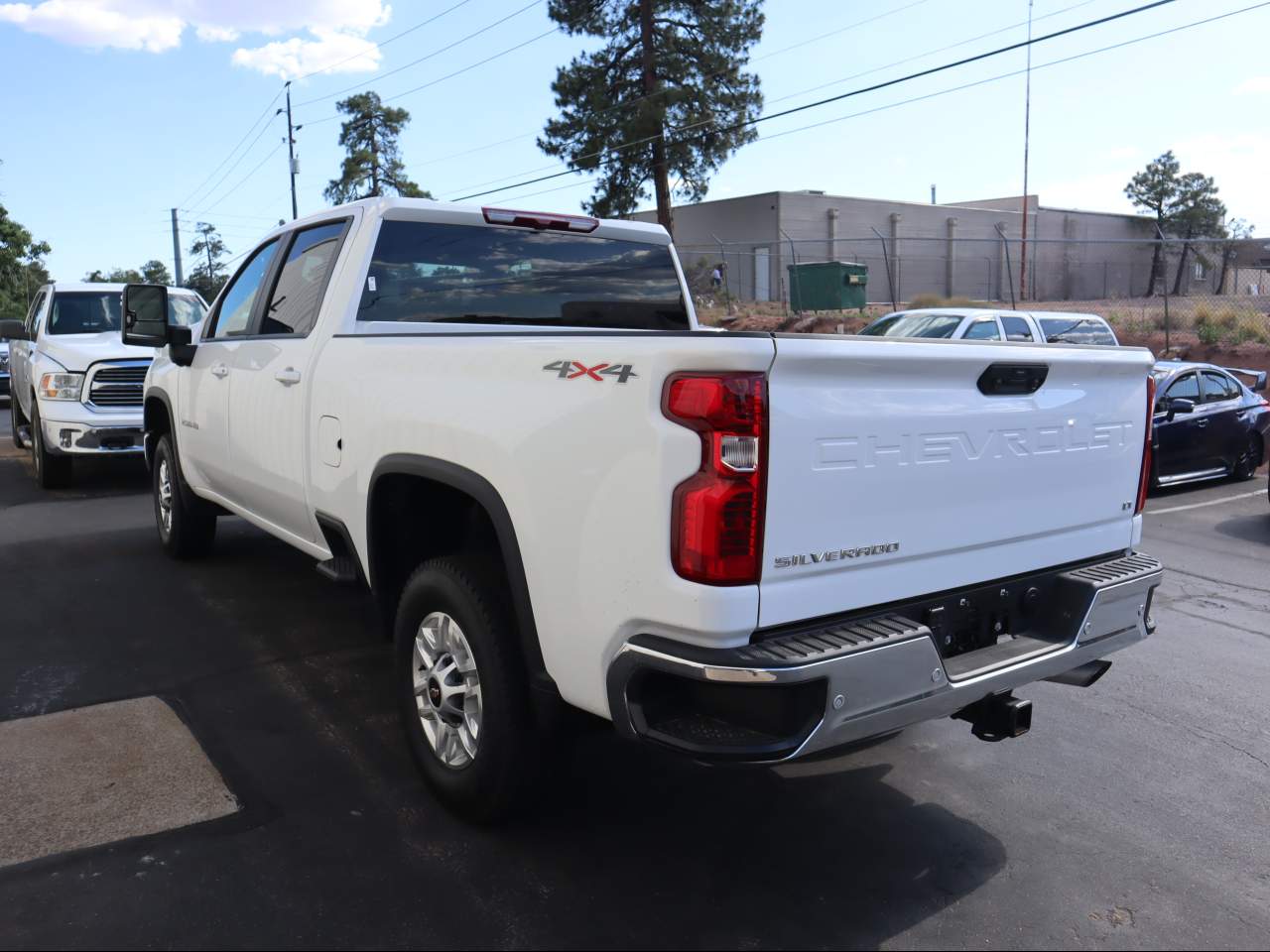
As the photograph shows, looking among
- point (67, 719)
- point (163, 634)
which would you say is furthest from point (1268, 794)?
point (163, 634)

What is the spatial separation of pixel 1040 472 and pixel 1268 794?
171 cm

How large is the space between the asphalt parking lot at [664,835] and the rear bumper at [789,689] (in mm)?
659

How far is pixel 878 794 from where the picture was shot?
3869 millimetres

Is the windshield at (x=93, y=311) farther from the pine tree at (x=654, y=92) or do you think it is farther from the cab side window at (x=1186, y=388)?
the pine tree at (x=654, y=92)

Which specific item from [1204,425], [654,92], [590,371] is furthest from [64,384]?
[654,92]

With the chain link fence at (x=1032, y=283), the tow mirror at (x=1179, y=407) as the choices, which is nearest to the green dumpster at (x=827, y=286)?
the chain link fence at (x=1032, y=283)

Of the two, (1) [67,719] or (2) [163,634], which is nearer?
(1) [67,719]

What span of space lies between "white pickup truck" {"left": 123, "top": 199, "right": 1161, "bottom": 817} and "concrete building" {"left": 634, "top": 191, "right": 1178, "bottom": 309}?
1401 inches

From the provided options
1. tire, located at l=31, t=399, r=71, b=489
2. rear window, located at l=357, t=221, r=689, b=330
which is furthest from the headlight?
rear window, located at l=357, t=221, r=689, b=330

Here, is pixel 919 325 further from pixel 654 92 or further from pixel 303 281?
pixel 654 92

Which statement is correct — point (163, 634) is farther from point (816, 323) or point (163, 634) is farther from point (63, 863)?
point (816, 323)

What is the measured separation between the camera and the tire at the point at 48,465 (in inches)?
415

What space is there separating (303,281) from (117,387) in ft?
21.2

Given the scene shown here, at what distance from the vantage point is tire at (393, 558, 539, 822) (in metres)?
3.25
